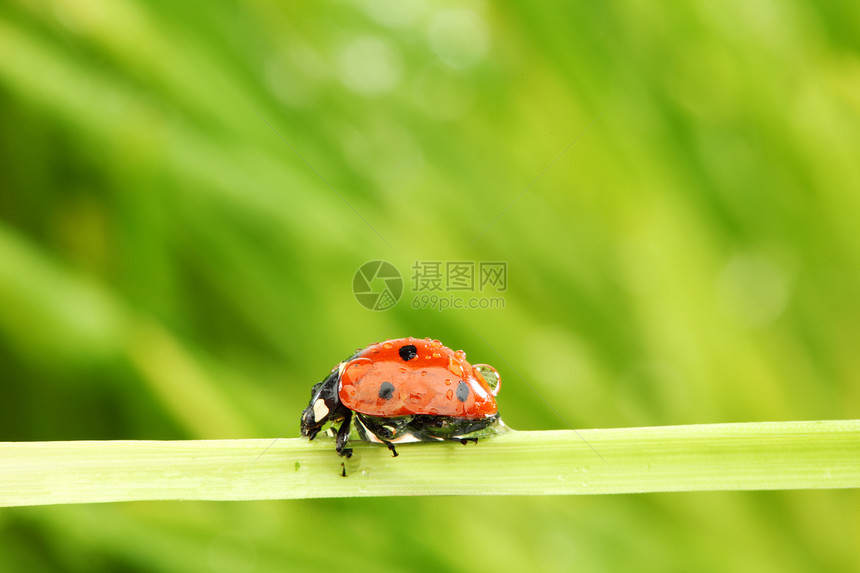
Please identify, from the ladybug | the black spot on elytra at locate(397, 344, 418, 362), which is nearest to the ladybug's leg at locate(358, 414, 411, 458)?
the ladybug

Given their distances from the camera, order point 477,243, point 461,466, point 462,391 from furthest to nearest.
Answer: point 477,243 < point 462,391 < point 461,466

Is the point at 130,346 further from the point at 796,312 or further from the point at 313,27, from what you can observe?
the point at 796,312

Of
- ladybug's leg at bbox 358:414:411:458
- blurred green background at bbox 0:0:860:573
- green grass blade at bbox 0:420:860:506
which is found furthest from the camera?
blurred green background at bbox 0:0:860:573

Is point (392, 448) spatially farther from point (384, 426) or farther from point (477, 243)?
point (477, 243)

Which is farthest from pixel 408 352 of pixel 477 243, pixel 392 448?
pixel 477 243

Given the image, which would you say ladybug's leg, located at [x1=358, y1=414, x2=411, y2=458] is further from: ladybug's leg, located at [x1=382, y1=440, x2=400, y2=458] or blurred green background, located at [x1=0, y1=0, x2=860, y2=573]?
blurred green background, located at [x1=0, y1=0, x2=860, y2=573]

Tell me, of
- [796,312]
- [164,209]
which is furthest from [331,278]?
[796,312]
